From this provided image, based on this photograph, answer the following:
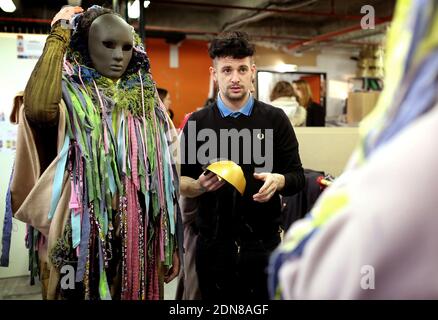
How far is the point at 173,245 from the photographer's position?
1343 millimetres

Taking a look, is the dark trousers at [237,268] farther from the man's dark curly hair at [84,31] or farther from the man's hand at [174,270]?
the man's dark curly hair at [84,31]

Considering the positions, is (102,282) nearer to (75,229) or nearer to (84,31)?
(75,229)

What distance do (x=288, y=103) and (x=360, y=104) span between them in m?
1.60

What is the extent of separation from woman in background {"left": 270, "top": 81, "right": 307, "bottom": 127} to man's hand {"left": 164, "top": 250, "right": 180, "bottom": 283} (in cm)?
101

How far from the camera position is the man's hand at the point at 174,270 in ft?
4.47

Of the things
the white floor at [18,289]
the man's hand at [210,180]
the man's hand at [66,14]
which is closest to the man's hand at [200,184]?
the man's hand at [210,180]

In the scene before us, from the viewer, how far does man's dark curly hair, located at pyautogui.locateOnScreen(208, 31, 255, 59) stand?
136cm

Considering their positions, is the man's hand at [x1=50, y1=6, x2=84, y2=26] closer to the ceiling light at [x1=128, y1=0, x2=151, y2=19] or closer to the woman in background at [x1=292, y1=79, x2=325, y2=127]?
the ceiling light at [x1=128, y1=0, x2=151, y2=19]

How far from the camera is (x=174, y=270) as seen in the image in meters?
1.37

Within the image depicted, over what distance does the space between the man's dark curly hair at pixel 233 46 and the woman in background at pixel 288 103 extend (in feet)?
2.18

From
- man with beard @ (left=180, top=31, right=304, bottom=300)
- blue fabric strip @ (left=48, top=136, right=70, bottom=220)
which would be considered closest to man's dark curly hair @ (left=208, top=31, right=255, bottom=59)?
man with beard @ (left=180, top=31, right=304, bottom=300)
